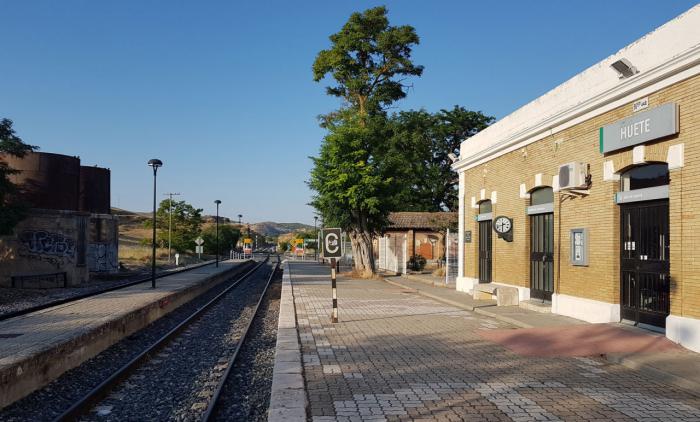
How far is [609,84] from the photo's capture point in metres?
11.1

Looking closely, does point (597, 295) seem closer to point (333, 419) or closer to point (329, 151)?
point (333, 419)

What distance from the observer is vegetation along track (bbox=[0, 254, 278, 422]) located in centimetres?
712

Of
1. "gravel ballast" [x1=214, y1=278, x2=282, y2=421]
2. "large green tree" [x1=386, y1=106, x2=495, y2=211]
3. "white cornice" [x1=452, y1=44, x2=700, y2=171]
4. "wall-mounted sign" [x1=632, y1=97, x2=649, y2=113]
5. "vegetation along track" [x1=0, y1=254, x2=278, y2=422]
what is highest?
"large green tree" [x1=386, y1=106, x2=495, y2=211]

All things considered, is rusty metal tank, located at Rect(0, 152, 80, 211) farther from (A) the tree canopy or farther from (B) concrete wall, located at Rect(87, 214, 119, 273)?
(A) the tree canopy

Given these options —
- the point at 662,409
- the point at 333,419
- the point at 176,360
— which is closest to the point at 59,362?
the point at 176,360

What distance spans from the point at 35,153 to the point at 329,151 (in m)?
14.1

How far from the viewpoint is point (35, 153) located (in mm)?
27688

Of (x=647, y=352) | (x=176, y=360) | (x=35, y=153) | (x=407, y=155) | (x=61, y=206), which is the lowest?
(x=176, y=360)

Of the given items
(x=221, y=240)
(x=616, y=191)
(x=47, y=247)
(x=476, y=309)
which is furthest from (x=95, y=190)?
(x=221, y=240)

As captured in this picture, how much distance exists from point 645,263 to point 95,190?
119ft

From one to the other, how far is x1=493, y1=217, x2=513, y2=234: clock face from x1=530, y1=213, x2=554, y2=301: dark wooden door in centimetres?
90

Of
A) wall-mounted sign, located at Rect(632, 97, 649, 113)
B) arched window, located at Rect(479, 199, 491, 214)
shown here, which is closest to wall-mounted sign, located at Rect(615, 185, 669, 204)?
wall-mounted sign, located at Rect(632, 97, 649, 113)

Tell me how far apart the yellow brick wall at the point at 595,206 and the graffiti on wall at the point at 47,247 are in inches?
724

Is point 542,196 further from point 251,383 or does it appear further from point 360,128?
point 360,128
